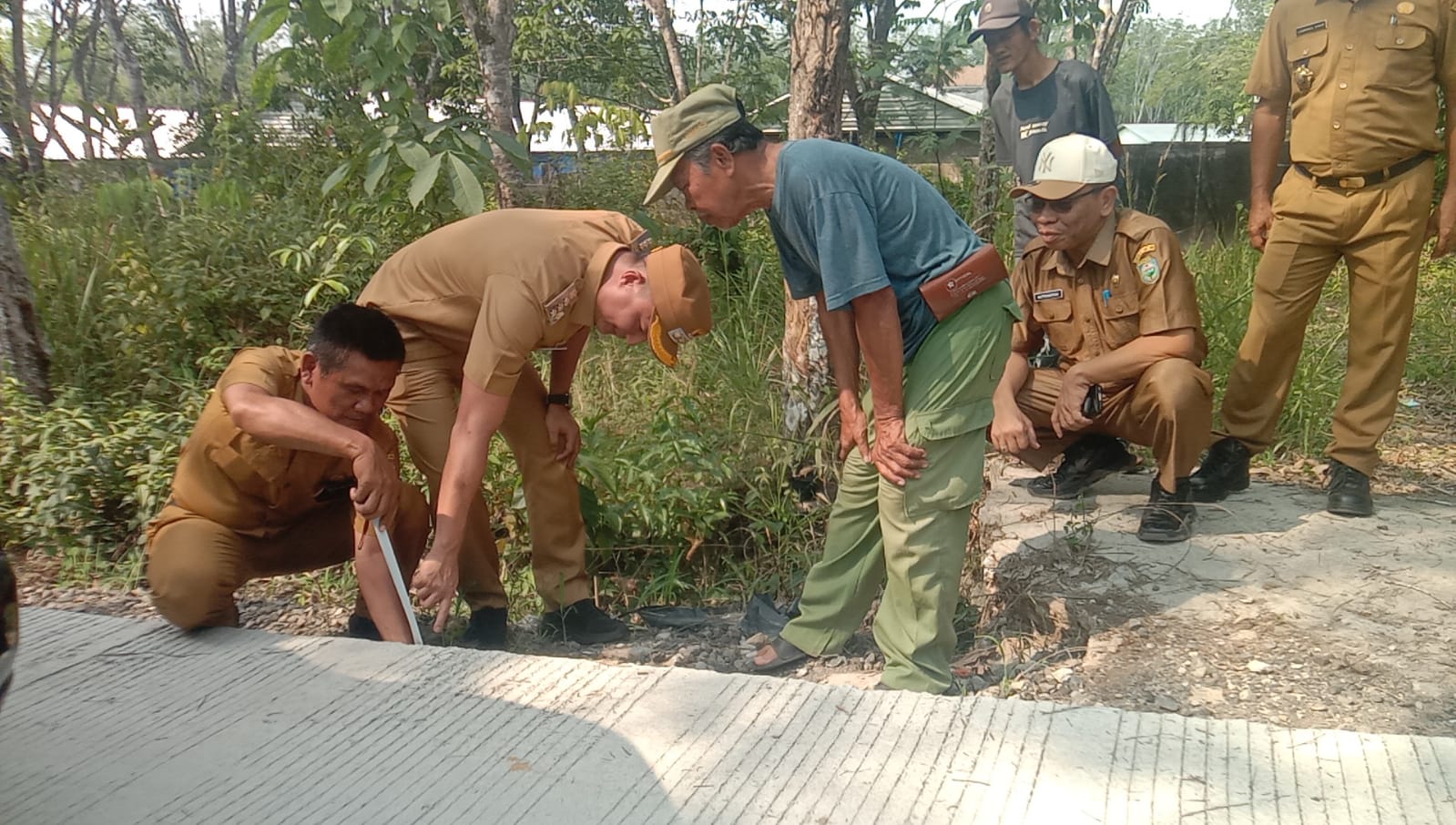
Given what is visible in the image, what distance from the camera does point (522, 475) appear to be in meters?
3.13

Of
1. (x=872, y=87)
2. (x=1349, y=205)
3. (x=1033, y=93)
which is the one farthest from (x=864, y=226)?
(x=872, y=87)

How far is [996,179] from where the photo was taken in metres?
5.49

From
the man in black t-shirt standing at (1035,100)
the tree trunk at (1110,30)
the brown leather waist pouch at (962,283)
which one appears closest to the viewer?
the brown leather waist pouch at (962,283)

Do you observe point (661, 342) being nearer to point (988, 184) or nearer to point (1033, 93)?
point (1033, 93)

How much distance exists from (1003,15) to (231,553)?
10.7 ft

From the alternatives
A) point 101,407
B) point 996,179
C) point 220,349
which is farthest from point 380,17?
point 996,179

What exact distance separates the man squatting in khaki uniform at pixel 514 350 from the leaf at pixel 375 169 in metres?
0.80

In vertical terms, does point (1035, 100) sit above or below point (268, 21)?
below

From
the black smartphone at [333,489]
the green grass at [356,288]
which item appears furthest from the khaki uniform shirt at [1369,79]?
the black smartphone at [333,489]

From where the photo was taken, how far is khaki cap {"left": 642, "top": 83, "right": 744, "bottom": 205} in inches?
92.4

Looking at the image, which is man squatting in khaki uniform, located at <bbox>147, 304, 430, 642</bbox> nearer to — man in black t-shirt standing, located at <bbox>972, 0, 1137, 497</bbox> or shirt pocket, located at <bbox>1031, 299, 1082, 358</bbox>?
shirt pocket, located at <bbox>1031, 299, 1082, 358</bbox>

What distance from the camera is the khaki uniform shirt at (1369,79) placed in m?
3.21

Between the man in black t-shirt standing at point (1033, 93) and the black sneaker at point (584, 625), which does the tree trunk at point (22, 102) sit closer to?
the black sneaker at point (584, 625)

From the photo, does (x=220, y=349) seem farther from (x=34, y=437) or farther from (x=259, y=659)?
(x=259, y=659)
